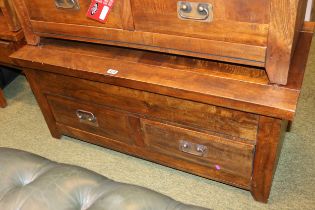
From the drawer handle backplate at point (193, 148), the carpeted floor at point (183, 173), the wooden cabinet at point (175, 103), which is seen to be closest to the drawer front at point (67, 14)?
the wooden cabinet at point (175, 103)

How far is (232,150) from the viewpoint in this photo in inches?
44.1

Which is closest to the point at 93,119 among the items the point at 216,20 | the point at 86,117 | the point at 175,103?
the point at 86,117

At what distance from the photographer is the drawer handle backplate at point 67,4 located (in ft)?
3.69

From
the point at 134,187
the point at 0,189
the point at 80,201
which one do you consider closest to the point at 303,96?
the point at 134,187

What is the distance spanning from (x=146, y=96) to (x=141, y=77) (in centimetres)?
9

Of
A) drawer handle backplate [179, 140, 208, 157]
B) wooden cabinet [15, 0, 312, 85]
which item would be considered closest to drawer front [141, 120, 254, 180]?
drawer handle backplate [179, 140, 208, 157]

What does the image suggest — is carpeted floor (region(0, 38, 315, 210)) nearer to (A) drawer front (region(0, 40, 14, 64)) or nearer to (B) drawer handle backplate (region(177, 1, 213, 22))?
(A) drawer front (region(0, 40, 14, 64))

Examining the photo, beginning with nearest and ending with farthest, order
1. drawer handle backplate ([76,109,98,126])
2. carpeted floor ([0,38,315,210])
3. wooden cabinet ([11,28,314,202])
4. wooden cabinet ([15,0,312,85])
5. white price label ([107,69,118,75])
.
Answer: wooden cabinet ([15,0,312,85]), wooden cabinet ([11,28,314,202]), white price label ([107,69,118,75]), carpeted floor ([0,38,315,210]), drawer handle backplate ([76,109,98,126])

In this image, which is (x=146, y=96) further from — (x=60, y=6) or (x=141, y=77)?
(x=60, y=6)

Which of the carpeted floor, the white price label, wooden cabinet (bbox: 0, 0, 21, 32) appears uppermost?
Result: wooden cabinet (bbox: 0, 0, 21, 32)

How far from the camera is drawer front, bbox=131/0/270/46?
0.88m

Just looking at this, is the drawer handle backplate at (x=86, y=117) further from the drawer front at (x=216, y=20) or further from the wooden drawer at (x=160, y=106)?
the drawer front at (x=216, y=20)

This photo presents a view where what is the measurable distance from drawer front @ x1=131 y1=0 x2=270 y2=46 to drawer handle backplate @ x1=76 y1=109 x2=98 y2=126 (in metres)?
0.46

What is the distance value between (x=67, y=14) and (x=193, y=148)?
64cm
